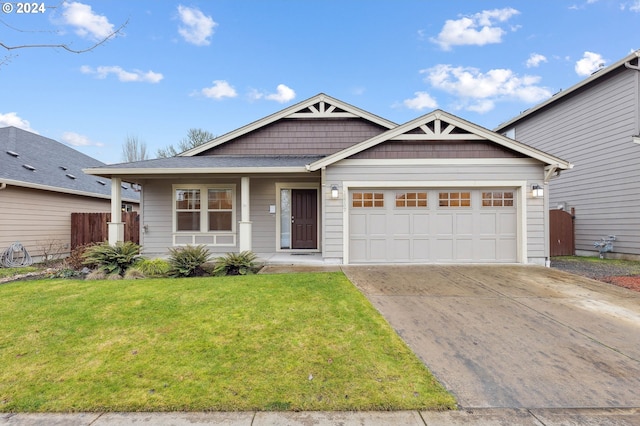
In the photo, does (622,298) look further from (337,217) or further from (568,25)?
(568,25)

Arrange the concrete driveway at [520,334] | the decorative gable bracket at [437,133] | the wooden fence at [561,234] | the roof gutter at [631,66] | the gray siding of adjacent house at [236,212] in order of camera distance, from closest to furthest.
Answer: the concrete driveway at [520,334] < the decorative gable bracket at [437,133] < the roof gutter at [631,66] < the gray siding of adjacent house at [236,212] < the wooden fence at [561,234]

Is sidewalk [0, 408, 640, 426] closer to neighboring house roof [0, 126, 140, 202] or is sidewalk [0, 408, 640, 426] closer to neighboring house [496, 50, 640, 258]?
neighboring house roof [0, 126, 140, 202]

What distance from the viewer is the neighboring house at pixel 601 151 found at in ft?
29.7

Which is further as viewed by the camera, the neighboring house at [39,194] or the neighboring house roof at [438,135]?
the neighboring house at [39,194]

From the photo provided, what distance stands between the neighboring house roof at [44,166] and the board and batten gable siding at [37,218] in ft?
1.10

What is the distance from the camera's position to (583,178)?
10.7 meters

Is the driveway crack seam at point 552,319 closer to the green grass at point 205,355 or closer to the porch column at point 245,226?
the green grass at point 205,355

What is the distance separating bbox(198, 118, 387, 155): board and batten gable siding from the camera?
10.4 metres

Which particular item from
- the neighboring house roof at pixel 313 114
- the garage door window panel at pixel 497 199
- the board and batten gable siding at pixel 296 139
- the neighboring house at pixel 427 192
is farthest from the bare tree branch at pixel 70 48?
the garage door window panel at pixel 497 199

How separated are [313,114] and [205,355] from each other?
8.94 meters

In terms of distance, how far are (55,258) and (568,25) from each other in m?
21.0

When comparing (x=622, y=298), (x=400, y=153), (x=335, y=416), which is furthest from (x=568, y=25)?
(x=335, y=416)

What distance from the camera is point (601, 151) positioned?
10.0m

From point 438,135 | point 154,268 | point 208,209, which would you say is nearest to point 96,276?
point 154,268
